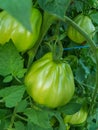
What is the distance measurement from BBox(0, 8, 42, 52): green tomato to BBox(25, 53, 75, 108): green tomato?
51 millimetres

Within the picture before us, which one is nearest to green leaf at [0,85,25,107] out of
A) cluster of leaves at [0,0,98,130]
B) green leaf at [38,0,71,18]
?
cluster of leaves at [0,0,98,130]

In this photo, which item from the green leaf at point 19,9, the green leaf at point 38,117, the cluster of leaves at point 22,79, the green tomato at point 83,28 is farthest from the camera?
the green tomato at point 83,28

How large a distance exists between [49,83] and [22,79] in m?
0.09

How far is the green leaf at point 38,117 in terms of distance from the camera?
0.56m

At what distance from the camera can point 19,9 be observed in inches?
8.8

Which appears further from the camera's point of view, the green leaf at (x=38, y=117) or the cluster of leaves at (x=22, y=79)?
the green leaf at (x=38, y=117)

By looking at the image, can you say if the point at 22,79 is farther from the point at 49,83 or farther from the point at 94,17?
the point at 94,17

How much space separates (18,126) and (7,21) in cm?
21

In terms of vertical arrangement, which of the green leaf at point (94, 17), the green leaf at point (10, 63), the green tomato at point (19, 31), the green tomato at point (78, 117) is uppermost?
the green tomato at point (19, 31)

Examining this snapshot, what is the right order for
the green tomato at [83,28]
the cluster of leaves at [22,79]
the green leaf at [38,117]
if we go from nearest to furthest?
1. the cluster of leaves at [22,79]
2. the green leaf at [38,117]
3. the green tomato at [83,28]

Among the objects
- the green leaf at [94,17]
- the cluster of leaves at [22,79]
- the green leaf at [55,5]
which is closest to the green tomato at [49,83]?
the cluster of leaves at [22,79]

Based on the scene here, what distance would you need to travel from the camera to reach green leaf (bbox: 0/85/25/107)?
0.52m

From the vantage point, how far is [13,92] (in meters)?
0.53

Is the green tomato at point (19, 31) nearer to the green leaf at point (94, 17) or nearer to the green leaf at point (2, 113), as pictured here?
the green leaf at point (2, 113)
